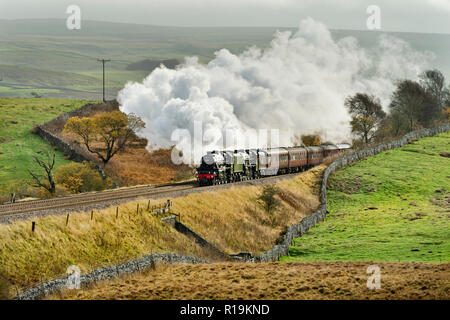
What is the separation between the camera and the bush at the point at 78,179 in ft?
211

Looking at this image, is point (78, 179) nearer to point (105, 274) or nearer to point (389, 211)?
point (389, 211)

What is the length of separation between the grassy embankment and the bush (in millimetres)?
19040

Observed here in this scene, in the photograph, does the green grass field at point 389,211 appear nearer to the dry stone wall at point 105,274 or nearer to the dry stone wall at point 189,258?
the dry stone wall at point 189,258

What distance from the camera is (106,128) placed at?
3590 inches

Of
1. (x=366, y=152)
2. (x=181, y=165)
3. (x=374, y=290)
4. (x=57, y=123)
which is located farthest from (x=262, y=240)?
(x=57, y=123)

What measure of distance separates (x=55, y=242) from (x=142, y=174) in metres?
57.2

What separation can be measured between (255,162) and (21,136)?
46.7m

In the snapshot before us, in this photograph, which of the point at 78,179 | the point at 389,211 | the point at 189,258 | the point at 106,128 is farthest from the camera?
the point at 106,128

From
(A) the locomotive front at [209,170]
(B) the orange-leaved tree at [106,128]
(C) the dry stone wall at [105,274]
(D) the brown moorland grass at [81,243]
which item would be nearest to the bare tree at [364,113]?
(B) the orange-leaved tree at [106,128]

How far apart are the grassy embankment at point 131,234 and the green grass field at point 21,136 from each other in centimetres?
3047

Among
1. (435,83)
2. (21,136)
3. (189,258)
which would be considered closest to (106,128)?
(21,136)

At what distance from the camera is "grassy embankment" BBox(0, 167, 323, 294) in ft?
87.6

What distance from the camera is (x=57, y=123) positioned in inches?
4117
